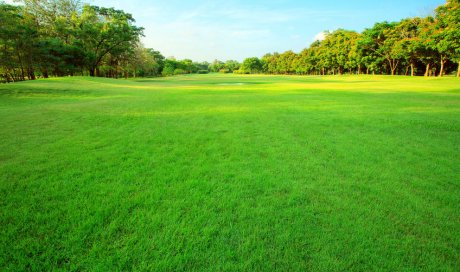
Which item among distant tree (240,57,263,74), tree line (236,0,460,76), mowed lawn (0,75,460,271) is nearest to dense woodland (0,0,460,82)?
tree line (236,0,460,76)

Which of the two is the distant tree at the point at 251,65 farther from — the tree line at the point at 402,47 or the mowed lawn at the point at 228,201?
the mowed lawn at the point at 228,201

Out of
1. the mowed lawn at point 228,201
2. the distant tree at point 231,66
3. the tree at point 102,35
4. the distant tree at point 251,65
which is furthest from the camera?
→ the distant tree at point 231,66

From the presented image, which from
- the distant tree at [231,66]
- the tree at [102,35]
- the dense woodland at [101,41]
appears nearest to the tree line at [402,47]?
the dense woodland at [101,41]

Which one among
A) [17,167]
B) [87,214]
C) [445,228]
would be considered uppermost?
[17,167]

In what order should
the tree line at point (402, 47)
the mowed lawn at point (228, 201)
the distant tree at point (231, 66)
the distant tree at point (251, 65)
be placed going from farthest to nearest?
1. the distant tree at point (231, 66)
2. the distant tree at point (251, 65)
3. the tree line at point (402, 47)
4. the mowed lawn at point (228, 201)

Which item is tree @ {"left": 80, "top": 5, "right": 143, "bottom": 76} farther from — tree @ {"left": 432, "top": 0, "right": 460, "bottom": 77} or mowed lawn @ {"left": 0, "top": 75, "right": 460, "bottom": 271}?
tree @ {"left": 432, "top": 0, "right": 460, "bottom": 77}

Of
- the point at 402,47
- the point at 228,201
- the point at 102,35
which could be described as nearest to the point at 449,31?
the point at 402,47

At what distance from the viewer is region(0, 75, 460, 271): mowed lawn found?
2055mm

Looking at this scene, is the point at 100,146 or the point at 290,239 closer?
the point at 290,239

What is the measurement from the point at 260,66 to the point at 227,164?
132757mm

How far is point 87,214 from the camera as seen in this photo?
2570mm

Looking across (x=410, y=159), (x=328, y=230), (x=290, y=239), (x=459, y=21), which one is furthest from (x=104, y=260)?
(x=459, y=21)

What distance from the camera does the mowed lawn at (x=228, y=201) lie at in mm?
2055

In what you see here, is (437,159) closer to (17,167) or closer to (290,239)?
(290,239)
